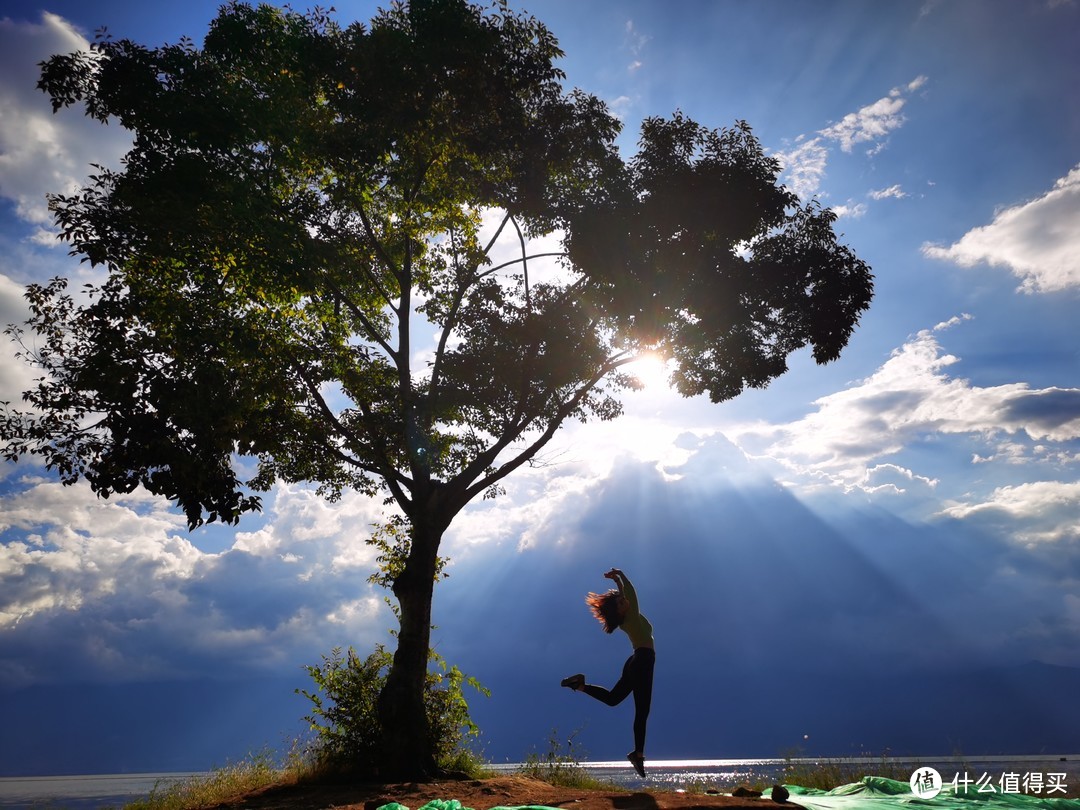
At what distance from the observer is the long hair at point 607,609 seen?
929cm

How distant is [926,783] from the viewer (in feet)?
29.4

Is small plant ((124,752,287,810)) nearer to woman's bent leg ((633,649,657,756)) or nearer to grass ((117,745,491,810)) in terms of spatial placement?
grass ((117,745,491,810))

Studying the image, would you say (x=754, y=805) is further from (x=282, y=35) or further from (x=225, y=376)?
(x=282, y=35)

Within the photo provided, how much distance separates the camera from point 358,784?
10977mm

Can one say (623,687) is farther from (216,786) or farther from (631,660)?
(216,786)

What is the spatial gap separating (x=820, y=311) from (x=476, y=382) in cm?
866

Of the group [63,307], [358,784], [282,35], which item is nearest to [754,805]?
[358,784]

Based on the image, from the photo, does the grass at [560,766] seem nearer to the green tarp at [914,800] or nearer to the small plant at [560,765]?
the small plant at [560,765]

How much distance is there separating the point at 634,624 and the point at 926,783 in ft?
15.6

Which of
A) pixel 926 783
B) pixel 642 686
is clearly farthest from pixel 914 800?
pixel 642 686

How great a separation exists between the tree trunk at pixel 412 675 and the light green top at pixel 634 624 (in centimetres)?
536

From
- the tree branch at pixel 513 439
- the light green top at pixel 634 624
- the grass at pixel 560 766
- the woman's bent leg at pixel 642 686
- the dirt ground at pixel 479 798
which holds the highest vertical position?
the tree branch at pixel 513 439

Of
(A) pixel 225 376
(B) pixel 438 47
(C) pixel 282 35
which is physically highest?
(C) pixel 282 35

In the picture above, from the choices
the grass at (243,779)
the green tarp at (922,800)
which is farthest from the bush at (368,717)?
the green tarp at (922,800)
